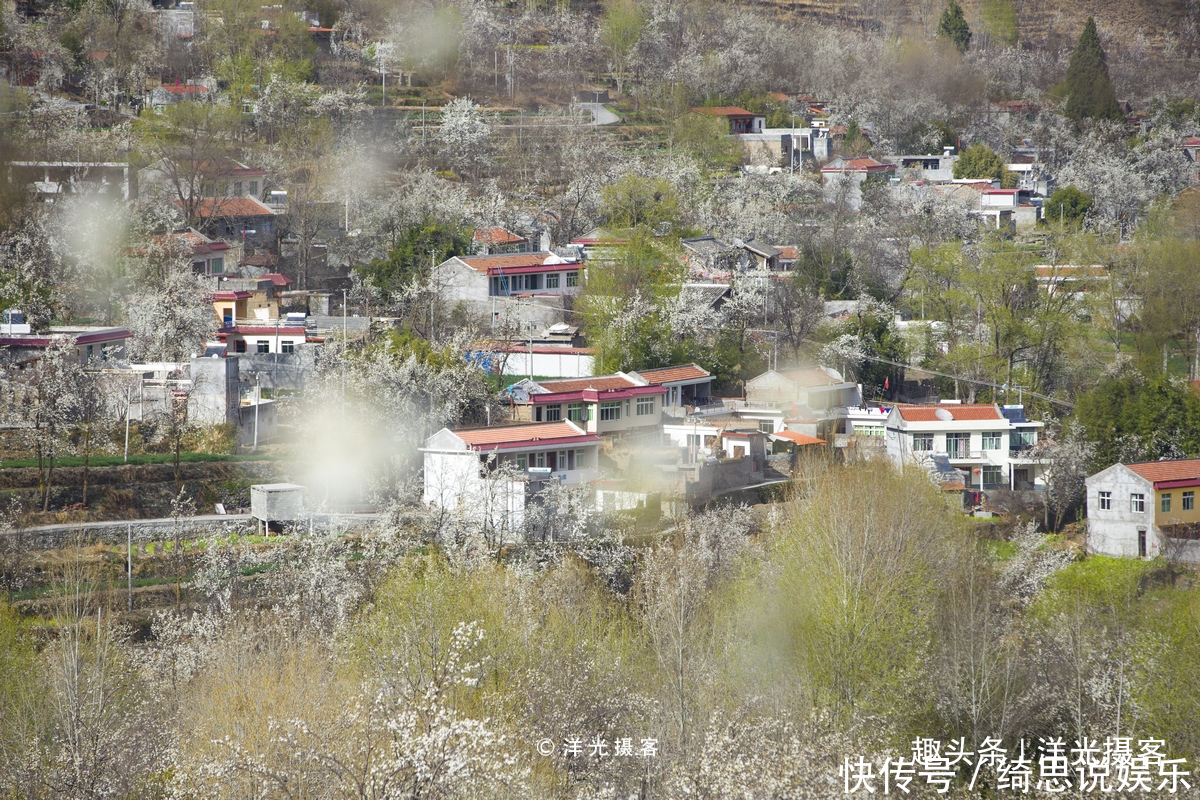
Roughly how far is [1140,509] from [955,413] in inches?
123

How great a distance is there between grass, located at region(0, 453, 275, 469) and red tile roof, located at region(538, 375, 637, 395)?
3.78m

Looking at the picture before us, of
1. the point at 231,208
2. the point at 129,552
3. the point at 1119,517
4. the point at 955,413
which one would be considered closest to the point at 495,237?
the point at 231,208

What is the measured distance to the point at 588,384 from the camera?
20203 mm

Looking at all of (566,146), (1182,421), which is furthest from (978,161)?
(1182,421)

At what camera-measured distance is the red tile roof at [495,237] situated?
27.3m

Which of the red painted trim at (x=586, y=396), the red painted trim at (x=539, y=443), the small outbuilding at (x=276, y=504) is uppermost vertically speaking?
the red painted trim at (x=586, y=396)

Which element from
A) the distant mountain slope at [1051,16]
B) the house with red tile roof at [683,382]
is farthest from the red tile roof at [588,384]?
the distant mountain slope at [1051,16]

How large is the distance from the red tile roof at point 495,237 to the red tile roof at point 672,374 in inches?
247

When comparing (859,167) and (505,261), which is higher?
(859,167)

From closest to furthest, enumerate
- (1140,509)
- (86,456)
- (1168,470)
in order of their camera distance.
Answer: (86,456), (1140,509), (1168,470)

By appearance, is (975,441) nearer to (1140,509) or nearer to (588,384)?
(1140,509)

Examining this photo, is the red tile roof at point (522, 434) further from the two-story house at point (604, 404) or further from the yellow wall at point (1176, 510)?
the yellow wall at point (1176, 510)

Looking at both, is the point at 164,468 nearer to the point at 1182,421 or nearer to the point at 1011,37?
the point at 1182,421

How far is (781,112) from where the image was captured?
130ft
